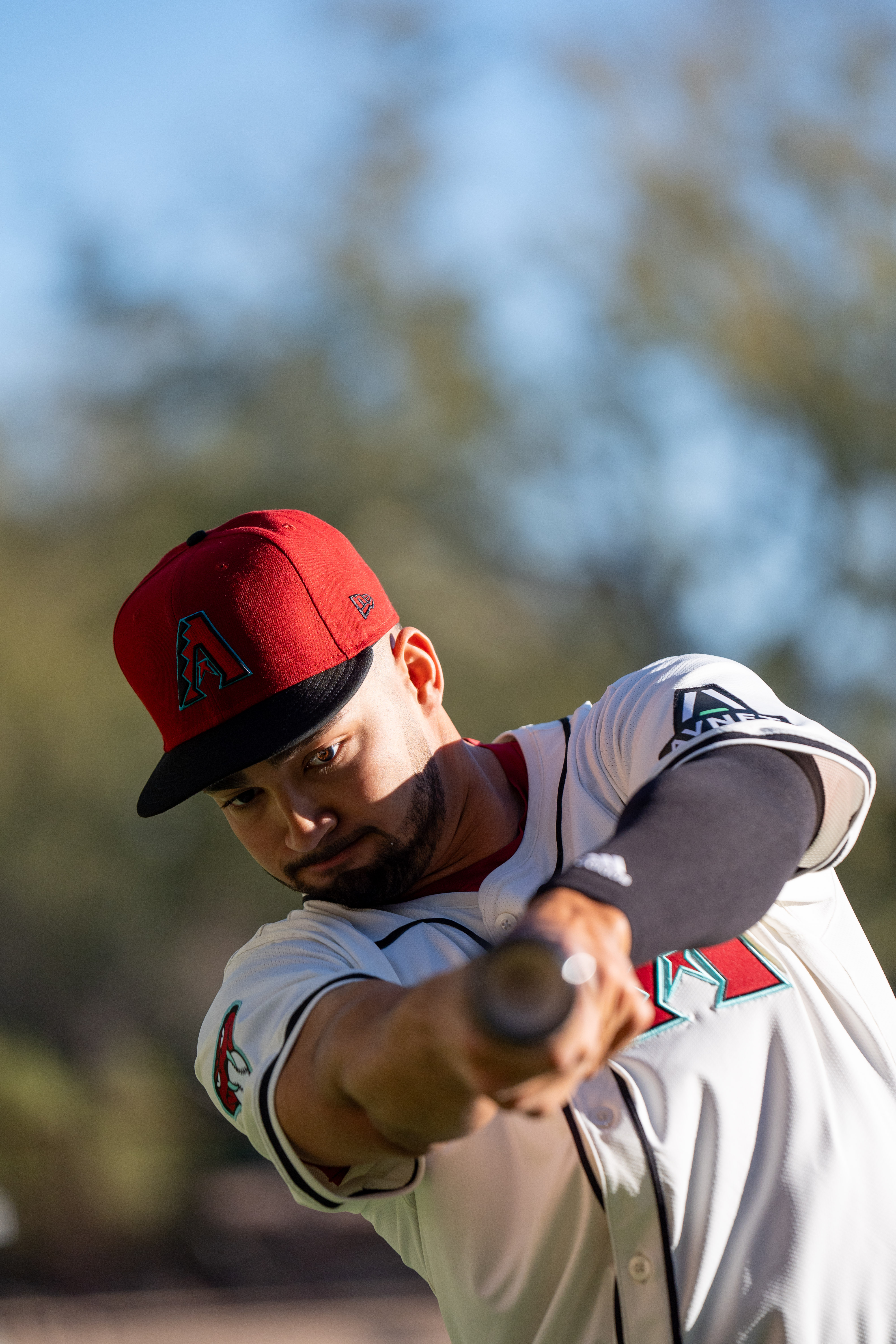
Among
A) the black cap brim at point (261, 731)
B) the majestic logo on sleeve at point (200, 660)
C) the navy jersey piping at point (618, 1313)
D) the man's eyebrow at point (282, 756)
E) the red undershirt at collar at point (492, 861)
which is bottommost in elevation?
the navy jersey piping at point (618, 1313)

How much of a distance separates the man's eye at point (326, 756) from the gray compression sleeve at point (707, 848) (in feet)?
1.69

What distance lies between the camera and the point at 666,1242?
130 cm

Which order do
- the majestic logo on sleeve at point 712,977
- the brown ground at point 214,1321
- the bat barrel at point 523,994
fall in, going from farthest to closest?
the brown ground at point 214,1321 < the majestic logo on sleeve at point 712,977 < the bat barrel at point 523,994

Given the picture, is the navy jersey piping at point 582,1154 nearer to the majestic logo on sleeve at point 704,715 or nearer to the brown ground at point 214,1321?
the majestic logo on sleeve at point 704,715

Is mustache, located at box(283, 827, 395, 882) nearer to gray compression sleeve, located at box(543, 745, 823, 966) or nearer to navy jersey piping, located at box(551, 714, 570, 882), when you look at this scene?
navy jersey piping, located at box(551, 714, 570, 882)

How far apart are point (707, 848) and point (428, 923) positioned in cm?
59

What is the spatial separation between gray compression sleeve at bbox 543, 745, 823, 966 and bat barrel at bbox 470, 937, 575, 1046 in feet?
0.39

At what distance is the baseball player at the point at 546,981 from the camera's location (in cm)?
103

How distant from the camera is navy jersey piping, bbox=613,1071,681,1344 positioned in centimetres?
130

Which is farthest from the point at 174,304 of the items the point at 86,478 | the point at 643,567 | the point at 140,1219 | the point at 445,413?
the point at 140,1219

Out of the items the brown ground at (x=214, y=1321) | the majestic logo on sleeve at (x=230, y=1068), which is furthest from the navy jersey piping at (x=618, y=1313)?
the brown ground at (x=214, y=1321)

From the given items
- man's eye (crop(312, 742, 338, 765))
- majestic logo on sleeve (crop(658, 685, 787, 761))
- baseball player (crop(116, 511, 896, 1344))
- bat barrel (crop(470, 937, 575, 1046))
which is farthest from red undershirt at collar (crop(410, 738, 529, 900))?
bat barrel (crop(470, 937, 575, 1046))

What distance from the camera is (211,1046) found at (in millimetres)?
1478

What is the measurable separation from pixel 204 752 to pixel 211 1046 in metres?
0.37
